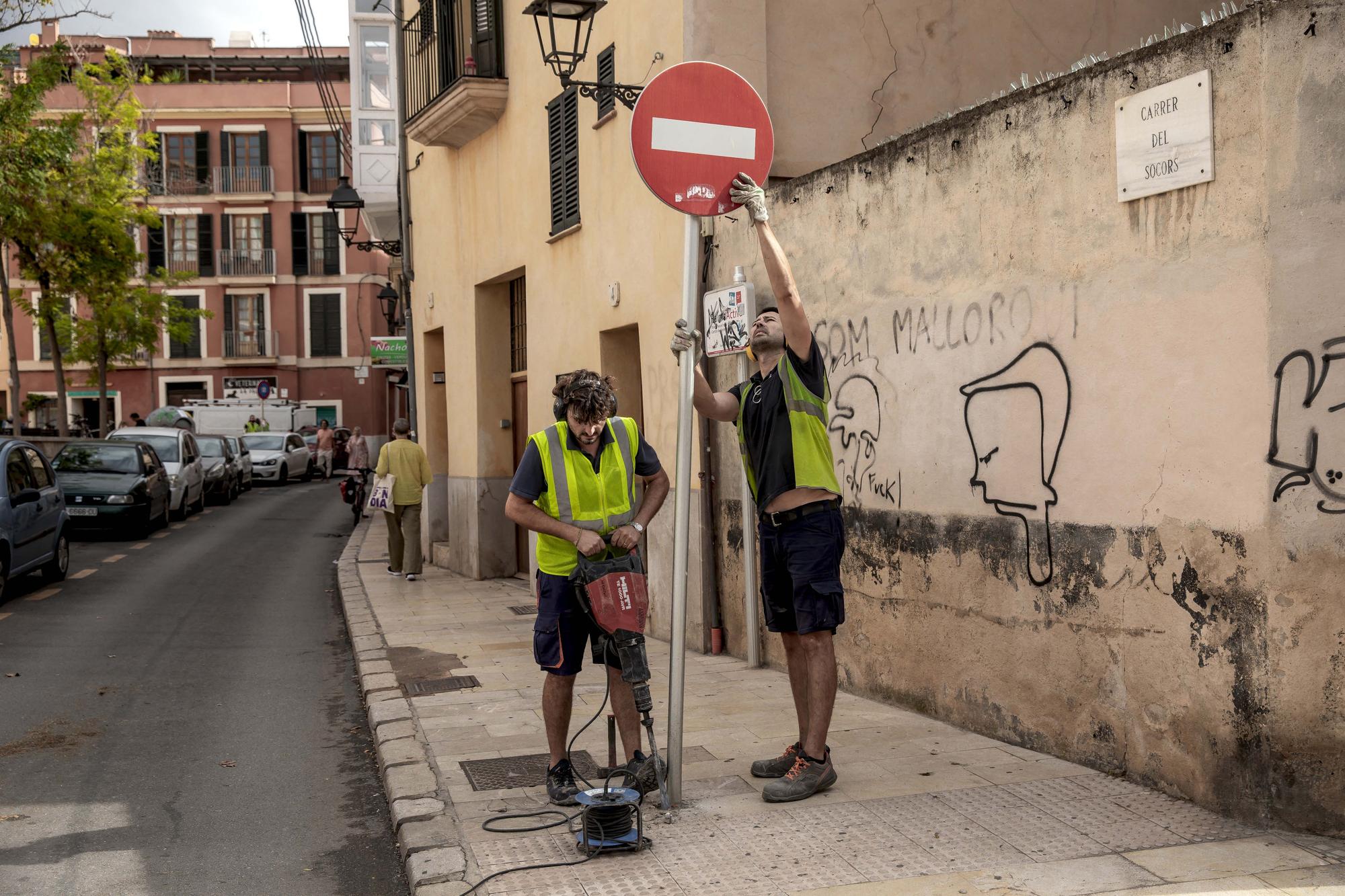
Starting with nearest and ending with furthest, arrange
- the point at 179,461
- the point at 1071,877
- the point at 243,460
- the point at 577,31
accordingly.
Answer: the point at 1071,877 → the point at 577,31 → the point at 179,461 → the point at 243,460

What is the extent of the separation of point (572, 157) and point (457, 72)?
9.57 feet

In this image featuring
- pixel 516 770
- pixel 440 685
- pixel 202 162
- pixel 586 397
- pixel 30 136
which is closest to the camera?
pixel 586 397

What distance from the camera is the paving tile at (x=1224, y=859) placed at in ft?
13.6

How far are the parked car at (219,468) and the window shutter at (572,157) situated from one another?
17931mm

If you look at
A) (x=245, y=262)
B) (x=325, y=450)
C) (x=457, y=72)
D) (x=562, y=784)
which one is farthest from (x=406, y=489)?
(x=245, y=262)

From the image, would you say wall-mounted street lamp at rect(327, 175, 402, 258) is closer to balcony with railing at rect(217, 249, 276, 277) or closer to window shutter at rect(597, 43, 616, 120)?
window shutter at rect(597, 43, 616, 120)

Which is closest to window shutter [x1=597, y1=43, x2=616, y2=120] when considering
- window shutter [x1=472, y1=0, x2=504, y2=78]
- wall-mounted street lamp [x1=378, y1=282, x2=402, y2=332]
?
window shutter [x1=472, y1=0, x2=504, y2=78]

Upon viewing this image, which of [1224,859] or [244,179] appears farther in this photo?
[244,179]

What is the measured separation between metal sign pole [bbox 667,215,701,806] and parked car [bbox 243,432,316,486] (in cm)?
3457

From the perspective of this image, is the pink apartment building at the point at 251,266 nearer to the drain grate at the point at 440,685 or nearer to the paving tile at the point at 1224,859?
the drain grate at the point at 440,685

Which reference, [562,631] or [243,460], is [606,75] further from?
[243,460]

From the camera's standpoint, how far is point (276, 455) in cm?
3816

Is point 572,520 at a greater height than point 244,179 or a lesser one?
lesser

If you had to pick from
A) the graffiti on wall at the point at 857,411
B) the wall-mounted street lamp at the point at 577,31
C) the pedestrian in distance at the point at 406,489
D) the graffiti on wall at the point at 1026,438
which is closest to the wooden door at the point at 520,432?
the pedestrian in distance at the point at 406,489
